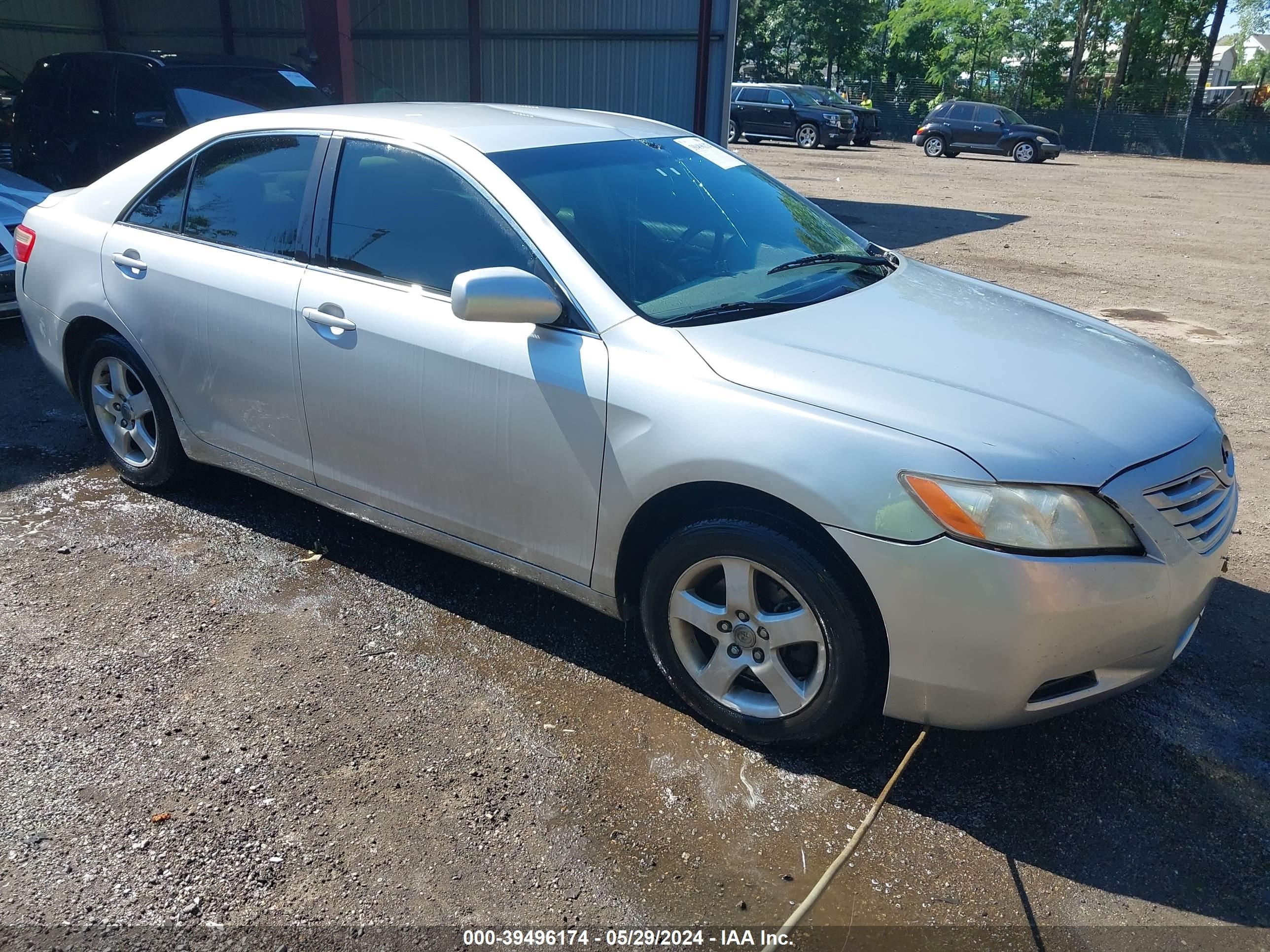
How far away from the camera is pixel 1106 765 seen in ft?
9.45

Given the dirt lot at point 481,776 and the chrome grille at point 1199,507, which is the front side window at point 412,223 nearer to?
the dirt lot at point 481,776

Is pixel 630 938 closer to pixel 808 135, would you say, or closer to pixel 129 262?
pixel 129 262

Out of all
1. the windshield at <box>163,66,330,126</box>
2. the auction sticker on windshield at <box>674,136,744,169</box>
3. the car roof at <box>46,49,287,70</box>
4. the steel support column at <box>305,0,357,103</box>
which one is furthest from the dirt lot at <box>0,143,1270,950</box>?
the steel support column at <box>305,0,357,103</box>

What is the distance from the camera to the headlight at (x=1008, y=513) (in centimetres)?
238

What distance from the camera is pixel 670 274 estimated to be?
3178 mm

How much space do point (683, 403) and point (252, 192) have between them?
7.06 feet

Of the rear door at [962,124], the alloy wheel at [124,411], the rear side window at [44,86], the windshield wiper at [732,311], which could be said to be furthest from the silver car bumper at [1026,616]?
the rear door at [962,124]

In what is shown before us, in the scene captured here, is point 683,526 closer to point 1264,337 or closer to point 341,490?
point 341,490

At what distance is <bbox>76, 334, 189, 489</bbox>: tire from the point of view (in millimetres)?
4234

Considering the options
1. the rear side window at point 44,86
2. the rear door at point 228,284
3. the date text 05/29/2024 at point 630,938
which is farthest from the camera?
the rear side window at point 44,86

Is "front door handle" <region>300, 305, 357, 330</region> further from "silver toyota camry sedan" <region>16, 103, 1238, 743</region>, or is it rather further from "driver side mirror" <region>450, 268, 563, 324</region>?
"driver side mirror" <region>450, 268, 563, 324</region>

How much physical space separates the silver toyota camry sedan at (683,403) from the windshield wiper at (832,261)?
23 mm

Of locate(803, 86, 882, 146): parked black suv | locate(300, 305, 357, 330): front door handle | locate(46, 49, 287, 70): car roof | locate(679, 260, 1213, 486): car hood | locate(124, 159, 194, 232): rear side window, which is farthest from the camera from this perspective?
locate(803, 86, 882, 146): parked black suv

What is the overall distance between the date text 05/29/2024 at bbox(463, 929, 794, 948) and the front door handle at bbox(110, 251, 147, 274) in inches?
119
